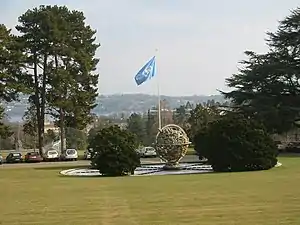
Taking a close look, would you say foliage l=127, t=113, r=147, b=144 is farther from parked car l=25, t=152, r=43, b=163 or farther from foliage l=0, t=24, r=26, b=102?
foliage l=0, t=24, r=26, b=102

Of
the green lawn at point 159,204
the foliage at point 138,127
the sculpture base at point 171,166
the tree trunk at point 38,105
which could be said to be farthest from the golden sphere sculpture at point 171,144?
the foliage at point 138,127

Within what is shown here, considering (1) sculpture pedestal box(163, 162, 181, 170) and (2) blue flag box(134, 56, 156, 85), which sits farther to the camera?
(2) blue flag box(134, 56, 156, 85)

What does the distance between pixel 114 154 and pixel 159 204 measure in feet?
55.3

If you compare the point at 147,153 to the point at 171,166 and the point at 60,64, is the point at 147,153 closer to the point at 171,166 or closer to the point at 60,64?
the point at 60,64

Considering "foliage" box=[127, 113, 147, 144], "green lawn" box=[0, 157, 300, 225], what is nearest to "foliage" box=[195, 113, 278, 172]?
"green lawn" box=[0, 157, 300, 225]

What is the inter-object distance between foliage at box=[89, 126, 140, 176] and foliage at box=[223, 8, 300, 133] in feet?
95.7

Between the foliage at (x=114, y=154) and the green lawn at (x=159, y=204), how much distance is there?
9.34 metres

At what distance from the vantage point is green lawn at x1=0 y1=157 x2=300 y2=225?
558 inches

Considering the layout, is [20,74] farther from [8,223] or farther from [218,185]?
[8,223]

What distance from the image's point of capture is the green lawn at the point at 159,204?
1416cm

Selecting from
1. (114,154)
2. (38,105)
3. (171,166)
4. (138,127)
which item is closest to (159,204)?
(114,154)

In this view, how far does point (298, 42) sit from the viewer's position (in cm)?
6288

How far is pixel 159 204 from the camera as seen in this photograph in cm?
1697

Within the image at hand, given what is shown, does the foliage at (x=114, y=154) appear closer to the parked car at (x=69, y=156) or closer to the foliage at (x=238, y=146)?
the foliage at (x=238, y=146)
